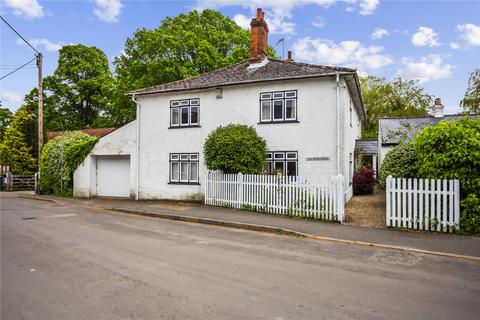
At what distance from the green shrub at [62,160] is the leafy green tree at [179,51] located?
11772 millimetres

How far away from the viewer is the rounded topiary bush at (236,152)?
14.1 meters

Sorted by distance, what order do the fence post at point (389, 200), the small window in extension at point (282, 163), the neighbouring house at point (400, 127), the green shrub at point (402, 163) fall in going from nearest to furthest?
the fence post at point (389, 200)
the green shrub at point (402, 163)
the small window in extension at point (282, 163)
the neighbouring house at point (400, 127)

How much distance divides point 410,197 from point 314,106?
5995 mm

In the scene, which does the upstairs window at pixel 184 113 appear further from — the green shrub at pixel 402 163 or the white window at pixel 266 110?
the green shrub at pixel 402 163

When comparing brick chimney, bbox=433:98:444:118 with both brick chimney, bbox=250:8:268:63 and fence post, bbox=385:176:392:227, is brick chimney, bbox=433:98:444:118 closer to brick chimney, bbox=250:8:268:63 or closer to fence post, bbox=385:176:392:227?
brick chimney, bbox=250:8:268:63

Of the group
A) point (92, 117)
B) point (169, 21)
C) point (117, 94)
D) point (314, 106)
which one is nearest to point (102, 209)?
point (314, 106)

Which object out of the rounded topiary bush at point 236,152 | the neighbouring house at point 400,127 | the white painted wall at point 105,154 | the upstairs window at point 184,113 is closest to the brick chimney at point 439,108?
the neighbouring house at point 400,127

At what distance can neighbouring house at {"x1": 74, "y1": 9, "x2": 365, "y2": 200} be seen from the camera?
14406 millimetres

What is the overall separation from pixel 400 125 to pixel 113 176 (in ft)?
67.2

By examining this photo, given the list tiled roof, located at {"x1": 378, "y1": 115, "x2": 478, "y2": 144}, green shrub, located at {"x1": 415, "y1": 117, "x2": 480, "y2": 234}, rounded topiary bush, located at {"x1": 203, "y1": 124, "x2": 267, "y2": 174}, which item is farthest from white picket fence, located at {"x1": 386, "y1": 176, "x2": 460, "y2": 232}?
tiled roof, located at {"x1": 378, "y1": 115, "x2": 478, "y2": 144}

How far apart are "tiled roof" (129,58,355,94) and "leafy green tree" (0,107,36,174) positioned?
18127mm

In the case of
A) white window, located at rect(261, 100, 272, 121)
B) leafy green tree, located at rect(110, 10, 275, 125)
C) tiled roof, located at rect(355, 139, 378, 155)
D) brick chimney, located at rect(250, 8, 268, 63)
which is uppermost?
leafy green tree, located at rect(110, 10, 275, 125)

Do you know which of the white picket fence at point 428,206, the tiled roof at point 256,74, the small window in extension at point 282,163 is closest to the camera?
the white picket fence at point 428,206

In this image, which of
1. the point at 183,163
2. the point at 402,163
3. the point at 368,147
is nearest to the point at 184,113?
the point at 183,163
